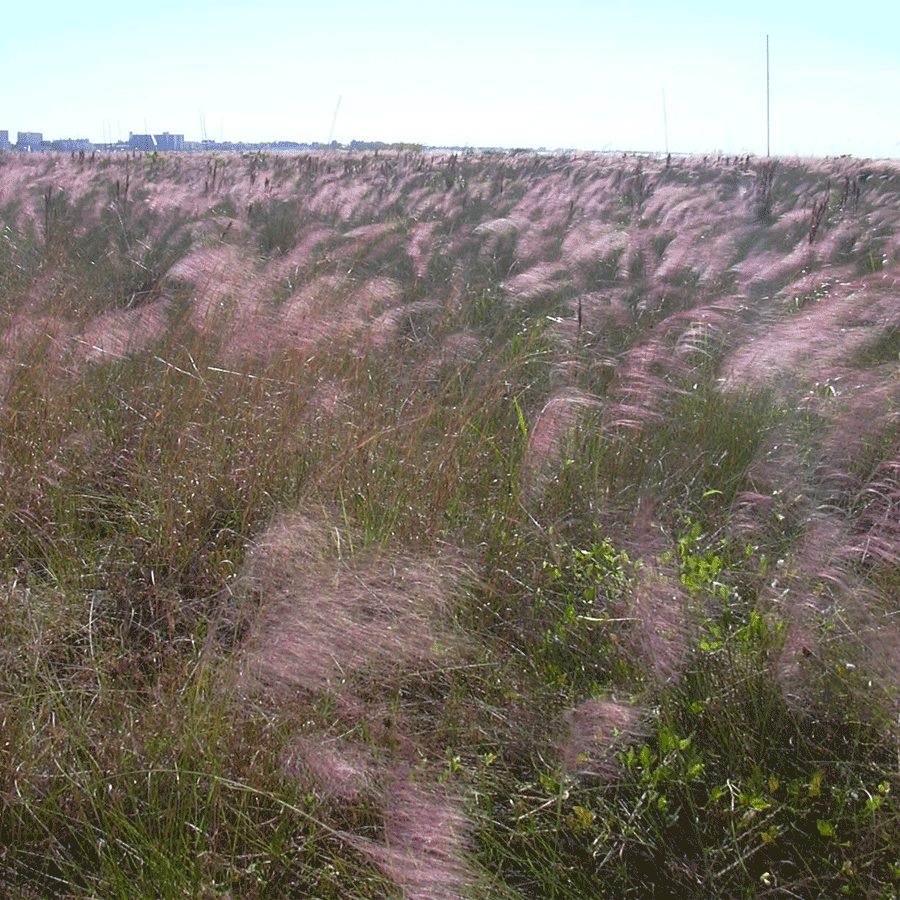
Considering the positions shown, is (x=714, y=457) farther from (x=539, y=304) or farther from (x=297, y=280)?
(x=297, y=280)

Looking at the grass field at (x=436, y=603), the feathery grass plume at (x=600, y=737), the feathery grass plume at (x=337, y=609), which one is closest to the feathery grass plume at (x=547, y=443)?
the grass field at (x=436, y=603)

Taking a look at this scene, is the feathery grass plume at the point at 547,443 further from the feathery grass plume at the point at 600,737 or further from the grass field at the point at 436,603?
the feathery grass plume at the point at 600,737

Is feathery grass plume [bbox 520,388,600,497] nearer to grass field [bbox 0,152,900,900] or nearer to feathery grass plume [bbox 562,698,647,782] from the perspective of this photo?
grass field [bbox 0,152,900,900]

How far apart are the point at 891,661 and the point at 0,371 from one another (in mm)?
2969

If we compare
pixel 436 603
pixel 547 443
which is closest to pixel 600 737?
pixel 436 603

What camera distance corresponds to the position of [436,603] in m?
2.34

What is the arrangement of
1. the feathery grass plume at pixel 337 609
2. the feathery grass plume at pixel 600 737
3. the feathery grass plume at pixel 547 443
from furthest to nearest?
1. the feathery grass plume at pixel 547 443
2. the feathery grass plume at pixel 337 609
3. the feathery grass plume at pixel 600 737

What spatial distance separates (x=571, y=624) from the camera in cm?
236

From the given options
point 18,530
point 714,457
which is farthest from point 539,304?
point 18,530

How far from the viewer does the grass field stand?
1798 mm

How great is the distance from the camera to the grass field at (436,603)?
180cm

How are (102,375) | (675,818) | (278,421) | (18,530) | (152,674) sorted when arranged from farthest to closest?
(102,375), (278,421), (18,530), (152,674), (675,818)

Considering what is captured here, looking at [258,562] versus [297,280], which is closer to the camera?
[258,562]

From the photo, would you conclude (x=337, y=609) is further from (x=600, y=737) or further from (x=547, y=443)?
(x=547, y=443)
